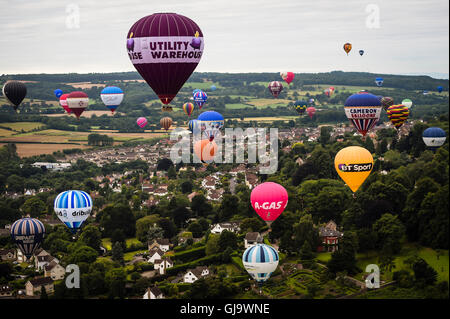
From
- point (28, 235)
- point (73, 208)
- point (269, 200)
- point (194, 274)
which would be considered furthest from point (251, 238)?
point (28, 235)

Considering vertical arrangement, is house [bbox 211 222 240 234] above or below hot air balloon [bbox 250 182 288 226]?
below

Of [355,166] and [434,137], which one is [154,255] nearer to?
[355,166]

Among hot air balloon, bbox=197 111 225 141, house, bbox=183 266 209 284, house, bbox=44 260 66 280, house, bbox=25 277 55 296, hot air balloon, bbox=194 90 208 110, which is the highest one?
hot air balloon, bbox=194 90 208 110

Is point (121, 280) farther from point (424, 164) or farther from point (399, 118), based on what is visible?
point (399, 118)

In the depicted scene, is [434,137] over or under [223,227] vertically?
over

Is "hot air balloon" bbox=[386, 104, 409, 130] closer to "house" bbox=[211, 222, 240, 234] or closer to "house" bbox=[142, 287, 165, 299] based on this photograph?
"house" bbox=[211, 222, 240, 234]

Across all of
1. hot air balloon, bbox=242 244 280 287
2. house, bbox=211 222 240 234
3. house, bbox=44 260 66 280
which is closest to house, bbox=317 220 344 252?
house, bbox=211 222 240 234

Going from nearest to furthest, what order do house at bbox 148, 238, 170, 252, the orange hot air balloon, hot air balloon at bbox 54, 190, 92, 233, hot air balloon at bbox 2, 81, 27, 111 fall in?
hot air balloon at bbox 54, 190, 92, 233 → house at bbox 148, 238, 170, 252 → hot air balloon at bbox 2, 81, 27, 111 → the orange hot air balloon
